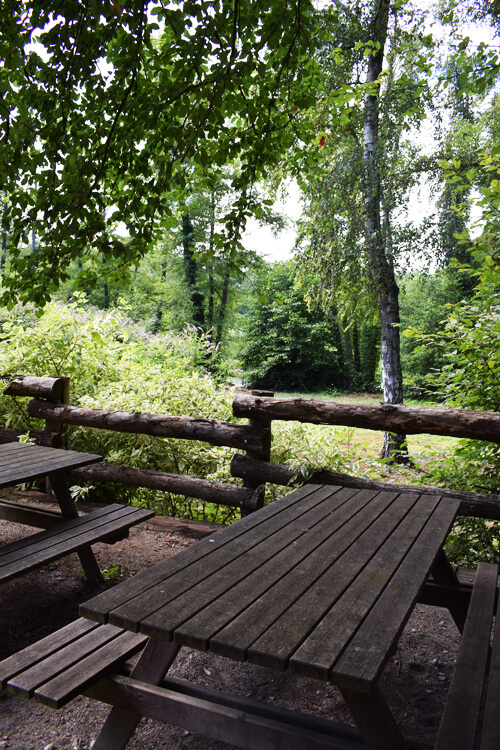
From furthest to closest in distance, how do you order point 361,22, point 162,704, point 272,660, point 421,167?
point 421,167
point 361,22
point 162,704
point 272,660

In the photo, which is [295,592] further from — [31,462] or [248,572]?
[31,462]

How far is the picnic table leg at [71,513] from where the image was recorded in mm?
3406

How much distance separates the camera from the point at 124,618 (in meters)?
1.42

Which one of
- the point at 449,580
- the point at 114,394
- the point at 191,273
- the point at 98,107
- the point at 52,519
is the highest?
the point at 191,273

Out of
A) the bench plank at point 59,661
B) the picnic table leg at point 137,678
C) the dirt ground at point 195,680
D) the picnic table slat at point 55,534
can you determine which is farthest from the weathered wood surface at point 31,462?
the picnic table leg at point 137,678

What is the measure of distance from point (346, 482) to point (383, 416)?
572 millimetres

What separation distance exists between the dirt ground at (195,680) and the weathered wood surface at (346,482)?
0.68m

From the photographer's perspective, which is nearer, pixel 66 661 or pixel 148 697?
pixel 148 697

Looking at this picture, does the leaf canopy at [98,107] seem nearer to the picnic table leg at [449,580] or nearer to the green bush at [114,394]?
the green bush at [114,394]

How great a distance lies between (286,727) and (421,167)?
9.63 metres

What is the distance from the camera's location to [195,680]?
254cm

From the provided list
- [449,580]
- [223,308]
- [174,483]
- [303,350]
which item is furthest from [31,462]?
[303,350]

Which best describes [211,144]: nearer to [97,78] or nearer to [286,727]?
[97,78]

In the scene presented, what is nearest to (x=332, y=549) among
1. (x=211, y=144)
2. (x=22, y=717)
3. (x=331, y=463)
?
(x=22, y=717)
